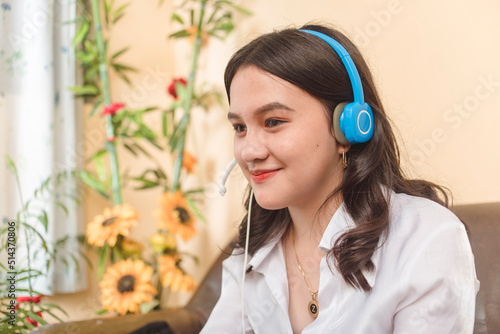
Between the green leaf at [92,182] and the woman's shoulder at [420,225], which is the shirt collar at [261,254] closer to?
the woman's shoulder at [420,225]

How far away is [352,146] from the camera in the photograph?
3.45 ft

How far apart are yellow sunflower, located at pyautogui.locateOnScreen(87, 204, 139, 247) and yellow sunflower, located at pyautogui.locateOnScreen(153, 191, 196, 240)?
13cm

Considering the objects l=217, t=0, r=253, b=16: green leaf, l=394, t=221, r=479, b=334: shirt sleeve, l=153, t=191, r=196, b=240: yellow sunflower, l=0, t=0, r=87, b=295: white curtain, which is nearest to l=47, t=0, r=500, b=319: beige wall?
l=217, t=0, r=253, b=16: green leaf

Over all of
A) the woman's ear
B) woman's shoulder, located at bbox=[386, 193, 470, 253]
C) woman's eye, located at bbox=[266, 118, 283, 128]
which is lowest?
woman's shoulder, located at bbox=[386, 193, 470, 253]

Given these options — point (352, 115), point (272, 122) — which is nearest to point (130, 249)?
point (272, 122)

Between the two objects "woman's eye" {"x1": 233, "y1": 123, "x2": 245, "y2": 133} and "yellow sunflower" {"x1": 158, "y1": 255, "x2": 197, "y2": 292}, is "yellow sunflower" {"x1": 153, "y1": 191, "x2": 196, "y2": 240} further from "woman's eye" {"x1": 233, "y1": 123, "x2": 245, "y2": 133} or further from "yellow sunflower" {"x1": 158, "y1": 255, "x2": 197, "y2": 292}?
"woman's eye" {"x1": 233, "y1": 123, "x2": 245, "y2": 133}

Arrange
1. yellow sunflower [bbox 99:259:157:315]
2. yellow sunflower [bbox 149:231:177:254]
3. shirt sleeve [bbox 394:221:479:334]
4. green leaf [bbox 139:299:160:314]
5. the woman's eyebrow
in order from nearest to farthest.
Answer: shirt sleeve [bbox 394:221:479:334], the woman's eyebrow, yellow sunflower [bbox 99:259:157:315], green leaf [bbox 139:299:160:314], yellow sunflower [bbox 149:231:177:254]

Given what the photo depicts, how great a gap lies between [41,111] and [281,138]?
1427 millimetres

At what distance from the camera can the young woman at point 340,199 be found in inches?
34.1

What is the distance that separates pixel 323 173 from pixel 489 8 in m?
0.68

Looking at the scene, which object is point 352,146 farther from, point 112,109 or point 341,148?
point 112,109

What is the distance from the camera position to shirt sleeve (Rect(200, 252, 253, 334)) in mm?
1166

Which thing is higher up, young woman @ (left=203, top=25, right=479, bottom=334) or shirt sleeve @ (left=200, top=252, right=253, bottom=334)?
young woman @ (left=203, top=25, right=479, bottom=334)

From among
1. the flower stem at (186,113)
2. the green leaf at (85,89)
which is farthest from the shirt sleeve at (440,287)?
the green leaf at (85,89)
